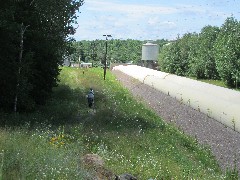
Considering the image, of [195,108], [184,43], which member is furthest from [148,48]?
[195,108]

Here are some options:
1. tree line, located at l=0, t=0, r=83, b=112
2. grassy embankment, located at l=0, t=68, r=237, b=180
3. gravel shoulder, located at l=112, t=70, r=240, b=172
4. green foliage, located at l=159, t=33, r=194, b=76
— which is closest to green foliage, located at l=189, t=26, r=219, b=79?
green foliage, located at l=159, t=33, r=194, b=76

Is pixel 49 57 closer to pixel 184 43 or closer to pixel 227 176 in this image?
pixel 227 176

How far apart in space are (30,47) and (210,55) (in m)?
57.4

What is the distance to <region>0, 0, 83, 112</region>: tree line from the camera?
76.4ft

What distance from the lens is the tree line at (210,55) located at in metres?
62.8

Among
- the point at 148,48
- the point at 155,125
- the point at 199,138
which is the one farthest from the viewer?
the point at 148,48

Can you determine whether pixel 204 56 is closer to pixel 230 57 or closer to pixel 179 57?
pixel 230 57

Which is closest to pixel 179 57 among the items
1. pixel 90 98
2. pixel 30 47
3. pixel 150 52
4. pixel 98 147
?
pixel 150 52

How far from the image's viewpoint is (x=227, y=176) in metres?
13.8

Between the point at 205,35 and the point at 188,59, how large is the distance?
331 inches

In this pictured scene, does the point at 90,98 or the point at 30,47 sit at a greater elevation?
the point at 30,47

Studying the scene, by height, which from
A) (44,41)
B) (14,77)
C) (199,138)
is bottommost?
(199,138)

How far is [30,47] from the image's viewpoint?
25859mm

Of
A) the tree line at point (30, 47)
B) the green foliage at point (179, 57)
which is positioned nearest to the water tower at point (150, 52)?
the green foliage at point (179, 57)
